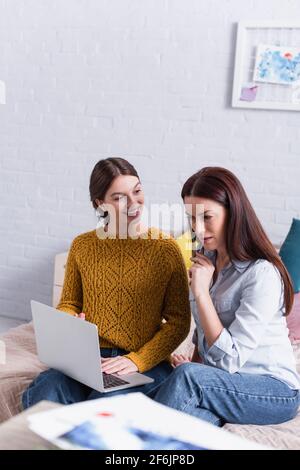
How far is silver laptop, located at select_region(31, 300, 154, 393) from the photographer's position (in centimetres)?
157

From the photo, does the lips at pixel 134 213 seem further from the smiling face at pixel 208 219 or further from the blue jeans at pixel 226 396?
the blue jeans at pixel 226 396

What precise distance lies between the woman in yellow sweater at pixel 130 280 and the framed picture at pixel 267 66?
1.49 meters

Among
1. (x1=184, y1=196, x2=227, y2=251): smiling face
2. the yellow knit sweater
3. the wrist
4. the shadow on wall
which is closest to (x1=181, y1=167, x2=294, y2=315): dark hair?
(x1=184, y1=196, x2=227, y2=251): smiling face

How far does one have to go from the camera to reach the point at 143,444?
3.13 feet

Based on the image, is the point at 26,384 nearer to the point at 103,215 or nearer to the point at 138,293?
the point at 138,293

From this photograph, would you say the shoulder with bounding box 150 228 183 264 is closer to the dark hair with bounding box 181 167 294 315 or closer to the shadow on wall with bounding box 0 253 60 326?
the dark hair with bounding box 181 167 294 315

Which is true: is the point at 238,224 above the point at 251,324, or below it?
above

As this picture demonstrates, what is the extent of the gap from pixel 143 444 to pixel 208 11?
2768mm

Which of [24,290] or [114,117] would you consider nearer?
[114,117]

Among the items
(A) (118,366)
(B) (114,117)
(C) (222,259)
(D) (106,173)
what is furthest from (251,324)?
(B) (114,117)

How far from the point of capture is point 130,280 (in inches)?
75.4

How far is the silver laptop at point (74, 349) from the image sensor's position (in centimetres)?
157

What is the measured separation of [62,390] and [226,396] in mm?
422

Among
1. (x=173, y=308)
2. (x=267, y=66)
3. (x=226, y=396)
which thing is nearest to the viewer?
(x=226, y=396)
